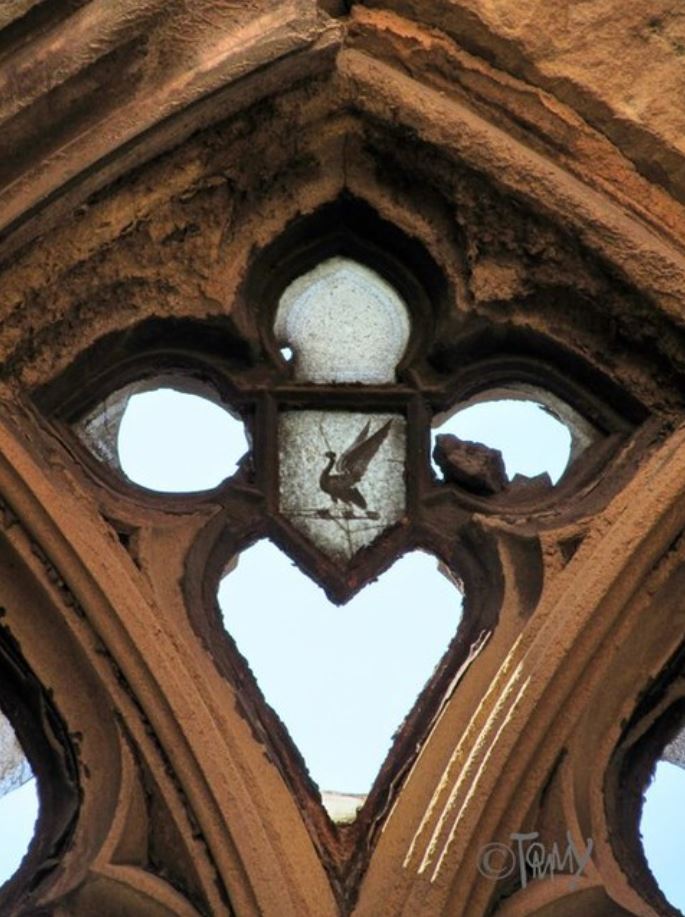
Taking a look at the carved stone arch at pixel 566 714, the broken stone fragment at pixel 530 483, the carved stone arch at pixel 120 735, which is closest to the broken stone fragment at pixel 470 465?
the broken stone fragment at pixel 530 483

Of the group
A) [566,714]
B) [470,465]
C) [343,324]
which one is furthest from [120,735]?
[343,324]

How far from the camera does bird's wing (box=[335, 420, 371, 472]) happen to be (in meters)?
4.43

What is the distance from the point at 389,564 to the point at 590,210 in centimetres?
57

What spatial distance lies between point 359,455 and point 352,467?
0.8 inches

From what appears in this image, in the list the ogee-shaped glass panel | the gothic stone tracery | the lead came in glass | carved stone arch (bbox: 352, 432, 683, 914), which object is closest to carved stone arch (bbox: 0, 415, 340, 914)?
the gothic stone tracery

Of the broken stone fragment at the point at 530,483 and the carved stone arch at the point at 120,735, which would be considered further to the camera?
the broken stone fragment at the point at 530,483

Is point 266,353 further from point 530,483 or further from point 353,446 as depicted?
point 530,483

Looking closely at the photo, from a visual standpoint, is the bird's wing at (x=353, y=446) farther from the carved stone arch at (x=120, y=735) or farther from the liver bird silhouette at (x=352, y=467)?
the carved stone arch at (x=120, y=735)

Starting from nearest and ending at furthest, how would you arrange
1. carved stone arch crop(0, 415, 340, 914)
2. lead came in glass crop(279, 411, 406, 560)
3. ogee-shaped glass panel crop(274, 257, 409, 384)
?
carved stone arch crop(0, 415, 340, 914), lead came in glass crop(279, 411, 406, 560), ogee-shaped glass panel crop(274, 257, 409, 384)

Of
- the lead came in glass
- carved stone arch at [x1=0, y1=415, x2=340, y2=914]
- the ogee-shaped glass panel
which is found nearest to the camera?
carved stone arch at [x1=0, y1=415, x2=340, y2=914]

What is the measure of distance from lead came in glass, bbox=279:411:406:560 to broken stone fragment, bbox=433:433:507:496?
59 millimetres

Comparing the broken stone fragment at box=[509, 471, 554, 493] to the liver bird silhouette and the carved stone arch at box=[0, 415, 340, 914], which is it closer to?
the liver bird silhouette

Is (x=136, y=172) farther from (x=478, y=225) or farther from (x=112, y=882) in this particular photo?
(x=112, y=882)

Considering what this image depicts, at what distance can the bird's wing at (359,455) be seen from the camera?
4.42 m
